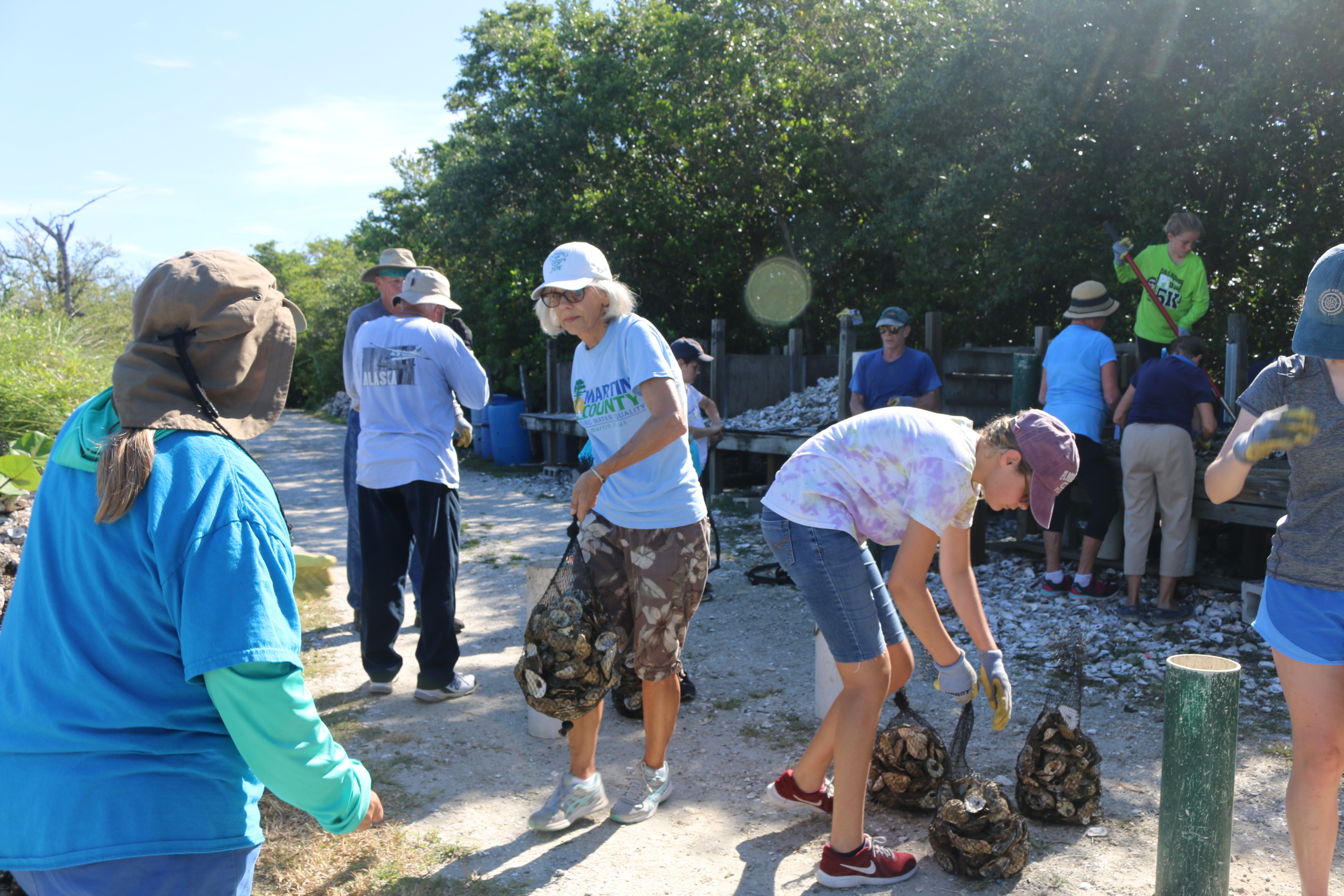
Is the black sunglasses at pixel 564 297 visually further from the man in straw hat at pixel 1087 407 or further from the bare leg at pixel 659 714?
the man in straw hat at pixel 1087 407

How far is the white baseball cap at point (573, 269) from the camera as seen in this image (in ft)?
10.8

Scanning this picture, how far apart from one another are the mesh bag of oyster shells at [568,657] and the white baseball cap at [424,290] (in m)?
2.10

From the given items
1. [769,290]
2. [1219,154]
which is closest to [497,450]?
[769,290]

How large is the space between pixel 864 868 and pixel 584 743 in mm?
1050

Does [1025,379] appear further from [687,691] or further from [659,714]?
[659,714]

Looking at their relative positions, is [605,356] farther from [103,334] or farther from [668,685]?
[103,334]

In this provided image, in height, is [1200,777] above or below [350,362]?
below

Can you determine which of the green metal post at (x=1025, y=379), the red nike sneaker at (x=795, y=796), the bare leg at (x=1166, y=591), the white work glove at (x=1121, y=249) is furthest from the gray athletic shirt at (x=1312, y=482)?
the white work glove at (x=1121, y=249)

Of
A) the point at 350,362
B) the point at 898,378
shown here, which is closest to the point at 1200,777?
the point at 350,362

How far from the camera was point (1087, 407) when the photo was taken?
6703mm

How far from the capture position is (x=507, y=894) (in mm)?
3051

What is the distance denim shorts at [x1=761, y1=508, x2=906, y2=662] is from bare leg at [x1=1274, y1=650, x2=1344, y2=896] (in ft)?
3.68

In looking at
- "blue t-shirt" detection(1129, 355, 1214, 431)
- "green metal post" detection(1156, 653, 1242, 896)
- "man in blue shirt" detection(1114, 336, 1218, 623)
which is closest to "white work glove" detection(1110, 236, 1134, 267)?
"man in blue shirt" detection(1114, 336, 1218, 623)

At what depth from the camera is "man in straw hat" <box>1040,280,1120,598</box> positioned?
6.63m
